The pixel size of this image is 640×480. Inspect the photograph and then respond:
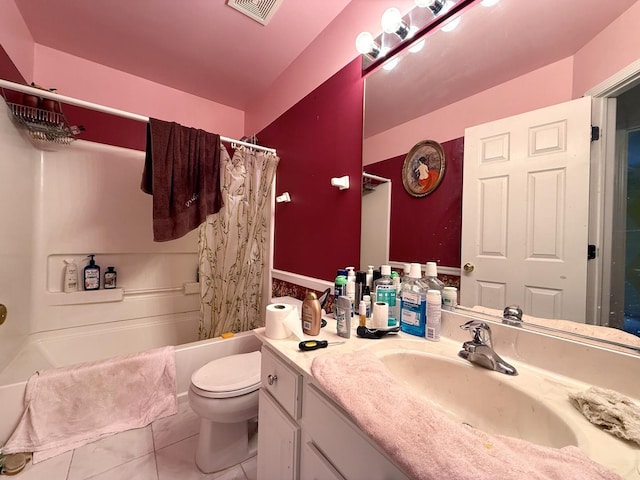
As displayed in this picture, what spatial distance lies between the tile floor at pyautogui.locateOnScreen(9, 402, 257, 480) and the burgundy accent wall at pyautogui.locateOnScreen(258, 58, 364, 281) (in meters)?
1.10

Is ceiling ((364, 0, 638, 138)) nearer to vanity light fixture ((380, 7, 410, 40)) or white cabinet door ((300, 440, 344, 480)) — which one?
vanity light fixture ((380, 7, 410, 40))

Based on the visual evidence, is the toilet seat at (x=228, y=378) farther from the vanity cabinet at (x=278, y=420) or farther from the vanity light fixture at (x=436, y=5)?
the vanity light fixture at (x=436, y=5)

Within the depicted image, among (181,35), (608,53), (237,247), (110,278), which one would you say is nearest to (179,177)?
(237,247)

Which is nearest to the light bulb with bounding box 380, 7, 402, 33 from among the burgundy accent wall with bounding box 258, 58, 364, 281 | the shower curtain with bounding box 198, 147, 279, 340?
the burgundy accent wall with bounding box 258, 58, 364, 281

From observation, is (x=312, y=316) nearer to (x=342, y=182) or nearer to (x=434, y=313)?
(x=434, y=313)

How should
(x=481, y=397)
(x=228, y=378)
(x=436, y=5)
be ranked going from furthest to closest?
(x=228, y=378)
(x=436, y=5)
(x=481, y=397)

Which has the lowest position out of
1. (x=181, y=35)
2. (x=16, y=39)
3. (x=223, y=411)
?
(x=223, y=411)

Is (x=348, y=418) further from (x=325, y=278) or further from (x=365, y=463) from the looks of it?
(x=325, y=278)

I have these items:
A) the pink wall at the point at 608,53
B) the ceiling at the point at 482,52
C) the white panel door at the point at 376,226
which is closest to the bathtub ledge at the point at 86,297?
the white panel door at the point at 376,226

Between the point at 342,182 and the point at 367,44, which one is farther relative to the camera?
the point at 342,182

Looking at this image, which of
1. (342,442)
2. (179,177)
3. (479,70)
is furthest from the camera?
(179,177)

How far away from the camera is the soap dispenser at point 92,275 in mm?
1833

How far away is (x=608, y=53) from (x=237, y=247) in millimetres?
1881

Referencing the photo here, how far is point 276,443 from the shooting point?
798mm
